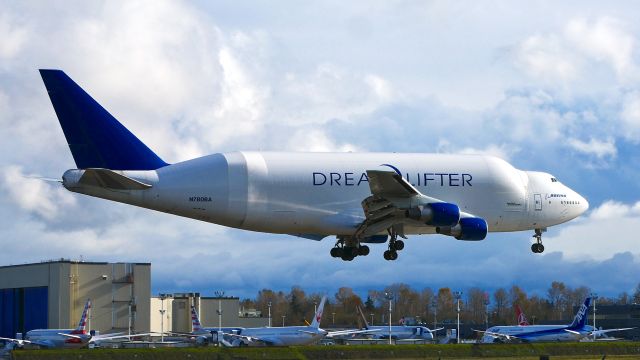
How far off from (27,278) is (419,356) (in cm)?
5713

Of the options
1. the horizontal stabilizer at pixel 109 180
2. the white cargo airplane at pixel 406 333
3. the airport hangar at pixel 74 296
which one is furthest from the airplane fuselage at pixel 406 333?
the horizontal stabilizer at pixel 109 180

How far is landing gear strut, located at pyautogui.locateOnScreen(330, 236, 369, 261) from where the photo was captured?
64.4 meters

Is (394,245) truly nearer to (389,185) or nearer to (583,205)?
(389,185)

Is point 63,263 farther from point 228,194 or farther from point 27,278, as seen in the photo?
point 228,194

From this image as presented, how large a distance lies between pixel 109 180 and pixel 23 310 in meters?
79.8

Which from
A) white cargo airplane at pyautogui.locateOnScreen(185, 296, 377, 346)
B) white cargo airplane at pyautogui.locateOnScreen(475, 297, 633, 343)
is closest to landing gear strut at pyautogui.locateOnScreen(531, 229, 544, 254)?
white cargo airplane at pyautogui.locateOnScreen(185, 296, 377, 346)

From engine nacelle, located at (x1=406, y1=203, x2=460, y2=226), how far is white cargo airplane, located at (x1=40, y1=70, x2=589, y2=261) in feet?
0.17

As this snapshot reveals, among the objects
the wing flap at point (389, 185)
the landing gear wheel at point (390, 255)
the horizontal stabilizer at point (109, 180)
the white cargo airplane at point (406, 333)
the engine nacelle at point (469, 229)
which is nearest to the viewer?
the horizontal stabilizer at point (109, 180)

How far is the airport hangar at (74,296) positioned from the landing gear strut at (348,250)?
61.5 meters

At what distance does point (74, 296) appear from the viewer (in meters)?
125

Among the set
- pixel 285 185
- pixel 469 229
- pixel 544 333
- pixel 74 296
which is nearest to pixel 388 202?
pixel 469 229

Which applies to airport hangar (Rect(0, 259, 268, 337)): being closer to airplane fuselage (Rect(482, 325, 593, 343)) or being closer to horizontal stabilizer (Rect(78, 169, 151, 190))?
airplane fuselage (Rect(482, 325, 593, 343))

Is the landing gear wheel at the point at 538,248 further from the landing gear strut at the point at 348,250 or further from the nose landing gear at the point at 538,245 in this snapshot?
the landing gear strut at the point at 348,250

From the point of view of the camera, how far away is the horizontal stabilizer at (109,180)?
5531 cm
